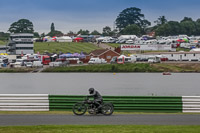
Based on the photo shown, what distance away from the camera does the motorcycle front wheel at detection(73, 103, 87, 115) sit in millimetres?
23906

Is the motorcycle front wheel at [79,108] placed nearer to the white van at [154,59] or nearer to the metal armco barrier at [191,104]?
the metal armco barrier at [191,104]

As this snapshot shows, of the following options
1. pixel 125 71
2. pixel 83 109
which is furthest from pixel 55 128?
pixel 125 71

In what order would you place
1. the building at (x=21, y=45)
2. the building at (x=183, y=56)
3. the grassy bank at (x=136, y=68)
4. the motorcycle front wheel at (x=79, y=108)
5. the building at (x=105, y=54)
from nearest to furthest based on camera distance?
the motorcycle front wheel at (x=79, y=108) < the grassy bank at (x=136, y=68) < the building at (x=183, y=56) < the building at (x=105, y=54) < the building at (x=21, y=45)

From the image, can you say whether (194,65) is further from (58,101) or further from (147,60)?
(58,101)

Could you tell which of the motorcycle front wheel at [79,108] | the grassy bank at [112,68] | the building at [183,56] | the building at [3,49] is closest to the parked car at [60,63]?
the grassy bank at [112,68]

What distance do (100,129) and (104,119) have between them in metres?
3.18

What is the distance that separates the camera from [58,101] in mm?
26250

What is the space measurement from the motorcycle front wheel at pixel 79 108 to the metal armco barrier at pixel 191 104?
5.71m

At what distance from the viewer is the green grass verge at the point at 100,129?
18.8m

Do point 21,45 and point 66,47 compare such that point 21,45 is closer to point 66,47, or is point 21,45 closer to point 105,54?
point 66,47

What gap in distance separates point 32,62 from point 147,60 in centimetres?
2679

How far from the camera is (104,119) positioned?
73.8ft

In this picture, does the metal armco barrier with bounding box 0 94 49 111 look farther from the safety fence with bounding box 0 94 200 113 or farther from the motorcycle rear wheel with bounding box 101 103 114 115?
the motorcycle rear wheel with bounding box 101 103 114 115

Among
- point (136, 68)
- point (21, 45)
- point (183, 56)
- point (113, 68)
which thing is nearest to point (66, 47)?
point (21, 45)
